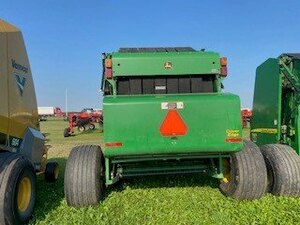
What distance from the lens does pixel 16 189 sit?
4773mm

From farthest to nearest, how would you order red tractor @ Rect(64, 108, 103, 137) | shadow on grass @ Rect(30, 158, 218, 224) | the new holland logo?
red tractor @ Rect(64, 108, 103, 137) → shadow on grass @ Rect(30, 158, 218, 224) → the new holland logo

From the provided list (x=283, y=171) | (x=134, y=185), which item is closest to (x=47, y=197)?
(x=134, y=185)

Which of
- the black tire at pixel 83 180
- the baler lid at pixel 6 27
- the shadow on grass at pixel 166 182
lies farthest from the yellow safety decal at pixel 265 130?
the baler lid at pixel 6 27

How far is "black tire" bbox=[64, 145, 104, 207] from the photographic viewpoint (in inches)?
230

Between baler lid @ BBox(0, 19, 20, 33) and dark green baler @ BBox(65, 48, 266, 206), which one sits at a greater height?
baler lid @ BBox(0, 19, 20, 33)

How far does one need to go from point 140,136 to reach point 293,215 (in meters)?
2.16

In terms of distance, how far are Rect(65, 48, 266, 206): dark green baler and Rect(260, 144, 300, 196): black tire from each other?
370mm

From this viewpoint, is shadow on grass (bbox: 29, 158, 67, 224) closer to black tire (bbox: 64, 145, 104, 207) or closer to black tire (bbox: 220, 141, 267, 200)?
black tire (bbox: 64, 145, 104, 207)

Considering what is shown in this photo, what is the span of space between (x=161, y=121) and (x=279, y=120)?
3.09 metres

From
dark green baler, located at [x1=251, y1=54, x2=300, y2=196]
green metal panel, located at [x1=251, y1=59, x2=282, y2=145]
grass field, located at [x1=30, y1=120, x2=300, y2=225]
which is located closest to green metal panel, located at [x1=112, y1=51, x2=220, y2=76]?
dark green baler, located at [x1=251, y1=54, x2=300, y2=196]

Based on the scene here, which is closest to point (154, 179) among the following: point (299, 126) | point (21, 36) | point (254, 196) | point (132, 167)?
point (132, 167)

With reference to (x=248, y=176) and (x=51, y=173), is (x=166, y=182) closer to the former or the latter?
(x=248, y=176)

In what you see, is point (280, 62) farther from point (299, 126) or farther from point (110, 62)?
point (110, 62)

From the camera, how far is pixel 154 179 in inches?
306
